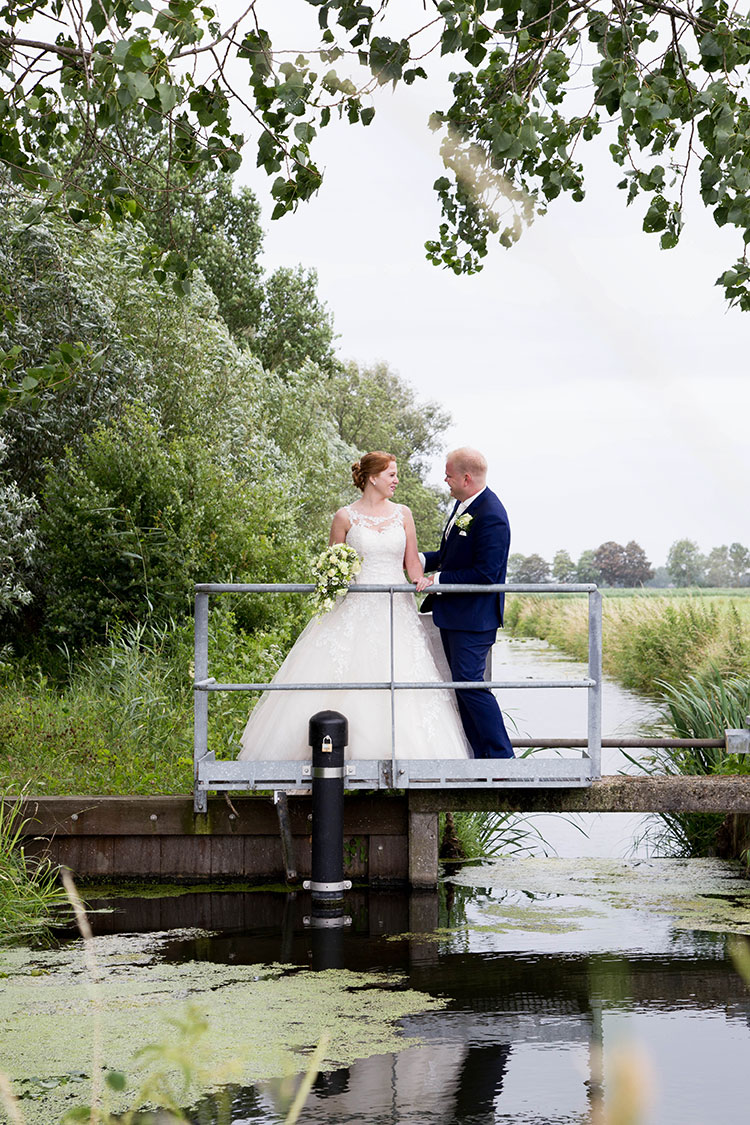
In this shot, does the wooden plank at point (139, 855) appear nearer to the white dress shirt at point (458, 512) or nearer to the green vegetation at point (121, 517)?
the green vegetation at point (121, 517)

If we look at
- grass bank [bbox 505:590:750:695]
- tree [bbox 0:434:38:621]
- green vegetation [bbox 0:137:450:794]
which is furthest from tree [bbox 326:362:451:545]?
tree [bbox 0:434:38:621]

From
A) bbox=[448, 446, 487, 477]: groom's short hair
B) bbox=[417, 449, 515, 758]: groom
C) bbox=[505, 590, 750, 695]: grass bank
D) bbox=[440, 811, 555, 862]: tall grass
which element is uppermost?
bbox=[505, 590, 750, 695]: grass bank

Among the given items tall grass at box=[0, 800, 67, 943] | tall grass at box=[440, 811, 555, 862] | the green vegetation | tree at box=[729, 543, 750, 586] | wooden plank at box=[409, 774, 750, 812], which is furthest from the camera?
the green vegetation

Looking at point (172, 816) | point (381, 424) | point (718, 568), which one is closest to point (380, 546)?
point (172, 816)

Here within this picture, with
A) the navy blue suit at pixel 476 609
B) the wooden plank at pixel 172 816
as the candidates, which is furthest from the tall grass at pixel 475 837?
the navy blue suit at pixel 476 609

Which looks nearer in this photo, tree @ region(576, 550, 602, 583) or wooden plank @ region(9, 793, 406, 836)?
tree @ region(576, 550, 602, 583)

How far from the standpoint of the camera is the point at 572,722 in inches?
818

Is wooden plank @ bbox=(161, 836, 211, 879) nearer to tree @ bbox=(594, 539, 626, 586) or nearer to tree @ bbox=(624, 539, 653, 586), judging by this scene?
tree @ bbox=(624, 539, 653, 586)

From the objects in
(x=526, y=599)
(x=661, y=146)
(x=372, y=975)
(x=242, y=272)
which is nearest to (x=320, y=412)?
(x=242, y=272)

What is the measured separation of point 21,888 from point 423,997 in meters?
2.99

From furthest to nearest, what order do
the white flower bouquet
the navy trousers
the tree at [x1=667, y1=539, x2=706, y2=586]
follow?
the navy trousers → the white flower bouquet → the tree at [x1=667, y1=539, x2=706, y2=586]

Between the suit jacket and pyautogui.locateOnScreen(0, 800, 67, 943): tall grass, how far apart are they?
9.63ft

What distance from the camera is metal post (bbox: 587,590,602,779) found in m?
7.84

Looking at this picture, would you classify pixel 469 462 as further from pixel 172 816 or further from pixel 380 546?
pixel 172 816
